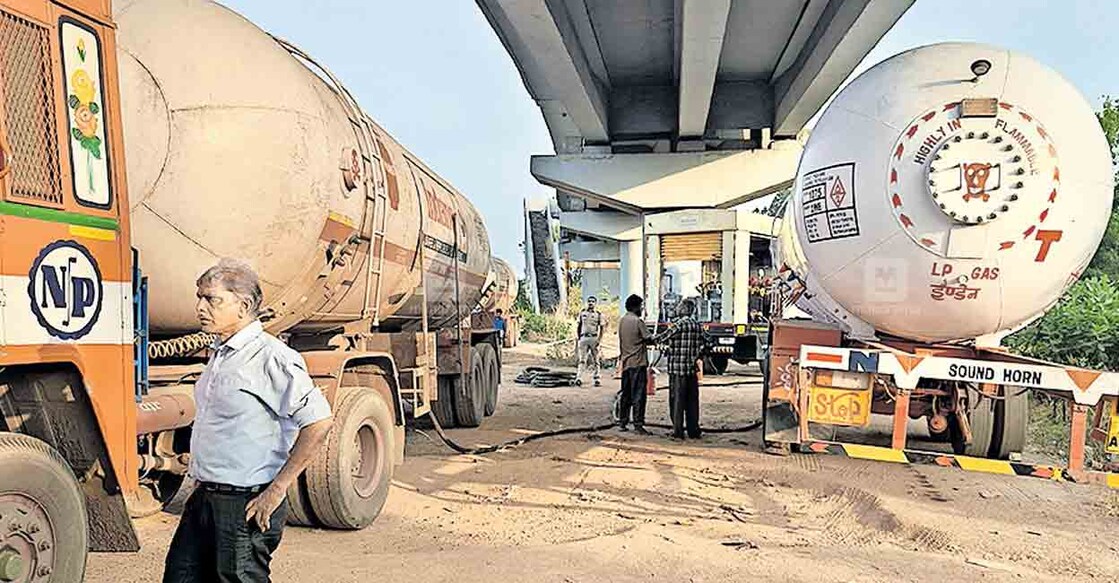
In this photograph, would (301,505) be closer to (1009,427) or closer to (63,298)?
(63,298)

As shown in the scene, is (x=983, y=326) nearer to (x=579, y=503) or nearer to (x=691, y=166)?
(x=579, y=503)

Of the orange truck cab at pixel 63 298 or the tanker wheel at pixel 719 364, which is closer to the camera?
the orange truck cab at pixel 63 298

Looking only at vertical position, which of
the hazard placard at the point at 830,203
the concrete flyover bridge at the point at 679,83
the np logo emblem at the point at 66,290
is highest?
the concrete flyover bridge at the point at 679,83

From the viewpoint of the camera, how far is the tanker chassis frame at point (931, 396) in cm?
548

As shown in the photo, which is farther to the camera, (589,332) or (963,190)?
(589,332)

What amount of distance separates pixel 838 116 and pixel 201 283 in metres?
5.26

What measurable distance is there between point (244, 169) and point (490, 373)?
751 centimetres

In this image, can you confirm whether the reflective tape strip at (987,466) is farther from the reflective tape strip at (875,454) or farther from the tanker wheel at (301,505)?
the tanker wheel at (301,505)

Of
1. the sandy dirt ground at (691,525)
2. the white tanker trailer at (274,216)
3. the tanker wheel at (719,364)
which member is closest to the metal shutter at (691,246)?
the tanker wheel at (719,364)

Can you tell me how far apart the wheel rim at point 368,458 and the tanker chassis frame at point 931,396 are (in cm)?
310

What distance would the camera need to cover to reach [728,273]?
1638 centimetres

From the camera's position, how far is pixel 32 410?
3.43 meters

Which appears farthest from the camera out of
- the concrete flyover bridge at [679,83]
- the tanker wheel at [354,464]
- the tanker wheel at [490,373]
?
the tanker wheel at [490,373]

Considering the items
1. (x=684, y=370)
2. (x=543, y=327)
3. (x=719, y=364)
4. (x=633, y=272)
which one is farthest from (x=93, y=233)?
(x=543, y=327)
